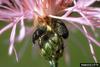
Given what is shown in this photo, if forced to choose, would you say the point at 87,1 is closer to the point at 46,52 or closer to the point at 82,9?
the point at 82,9

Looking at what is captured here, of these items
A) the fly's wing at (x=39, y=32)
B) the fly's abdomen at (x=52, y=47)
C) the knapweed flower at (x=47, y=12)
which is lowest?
the fly's abdomen at (x=52, y=47)

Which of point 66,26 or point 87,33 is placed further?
point 66,26

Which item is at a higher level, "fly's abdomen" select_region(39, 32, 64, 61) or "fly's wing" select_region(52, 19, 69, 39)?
"fly's wing" select_region(52, 19, 69, 39)

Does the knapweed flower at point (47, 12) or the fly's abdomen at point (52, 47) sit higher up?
the knapweed flower at point (47, 12)

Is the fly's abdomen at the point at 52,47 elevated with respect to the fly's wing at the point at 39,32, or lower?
lower

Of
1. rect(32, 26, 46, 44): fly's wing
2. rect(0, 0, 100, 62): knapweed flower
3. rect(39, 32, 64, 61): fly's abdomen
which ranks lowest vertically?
rect(39, 32, 64, 61): fly's abdomen

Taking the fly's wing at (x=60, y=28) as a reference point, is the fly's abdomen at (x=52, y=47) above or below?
below

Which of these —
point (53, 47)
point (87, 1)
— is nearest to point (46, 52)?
point (53, 47)
